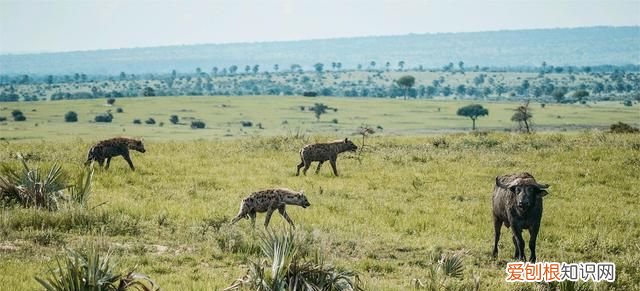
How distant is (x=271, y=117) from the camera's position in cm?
10962

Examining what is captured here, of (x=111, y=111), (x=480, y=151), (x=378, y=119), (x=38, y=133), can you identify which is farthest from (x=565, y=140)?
(x=111, y=111)

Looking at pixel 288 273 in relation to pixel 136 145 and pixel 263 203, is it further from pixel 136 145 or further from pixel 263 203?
pixel 136 145

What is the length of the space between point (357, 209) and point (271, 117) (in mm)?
92271

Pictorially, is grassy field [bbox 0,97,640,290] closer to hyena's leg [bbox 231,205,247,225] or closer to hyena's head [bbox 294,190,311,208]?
hyena's leg [bbox 231,205,247,225]

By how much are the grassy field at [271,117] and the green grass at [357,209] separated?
49464 mm

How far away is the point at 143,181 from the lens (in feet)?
Answer: 70.7

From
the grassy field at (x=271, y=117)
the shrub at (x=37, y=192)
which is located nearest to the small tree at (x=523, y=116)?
the grassy field at (x=271, y=117)

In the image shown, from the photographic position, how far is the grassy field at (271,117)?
278 feet

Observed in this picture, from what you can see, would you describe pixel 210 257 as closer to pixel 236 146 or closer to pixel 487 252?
pixel 487 252

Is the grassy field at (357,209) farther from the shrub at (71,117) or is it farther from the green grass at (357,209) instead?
the shrub at (71,117)

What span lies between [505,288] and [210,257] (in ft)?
16.1

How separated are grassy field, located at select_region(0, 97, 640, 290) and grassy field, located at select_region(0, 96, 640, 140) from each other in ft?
161

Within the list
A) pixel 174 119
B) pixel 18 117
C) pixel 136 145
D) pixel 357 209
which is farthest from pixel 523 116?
pixel 18 117

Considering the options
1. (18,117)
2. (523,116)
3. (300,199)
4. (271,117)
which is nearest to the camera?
(300,199)
